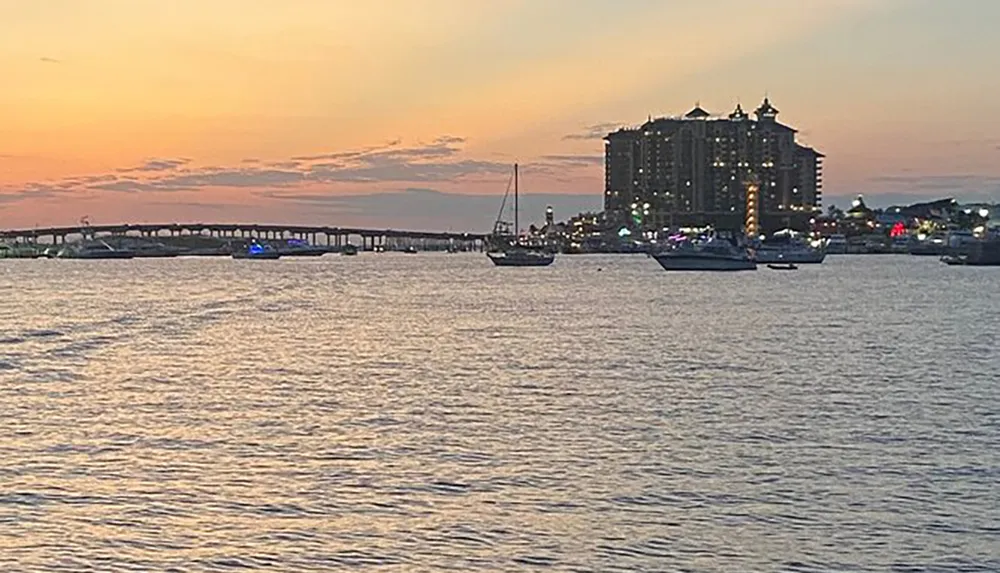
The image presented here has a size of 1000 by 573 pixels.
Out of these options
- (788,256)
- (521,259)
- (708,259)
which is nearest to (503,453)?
(708,259)

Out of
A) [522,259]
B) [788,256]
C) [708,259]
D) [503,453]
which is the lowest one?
[503,453]

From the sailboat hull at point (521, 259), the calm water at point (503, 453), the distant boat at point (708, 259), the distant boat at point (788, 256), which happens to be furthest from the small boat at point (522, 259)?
A: the calm water at point (503, 453)

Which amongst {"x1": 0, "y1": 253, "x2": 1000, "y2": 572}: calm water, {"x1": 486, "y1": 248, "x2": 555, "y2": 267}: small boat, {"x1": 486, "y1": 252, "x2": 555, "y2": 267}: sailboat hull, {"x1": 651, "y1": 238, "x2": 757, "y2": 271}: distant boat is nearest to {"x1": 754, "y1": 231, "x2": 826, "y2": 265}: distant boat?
{"x1": 486, "y1": 248, "x2": 555, "y2": 267}: small boat

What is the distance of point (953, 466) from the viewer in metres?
18.0

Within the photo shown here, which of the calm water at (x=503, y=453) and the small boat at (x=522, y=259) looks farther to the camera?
the small boat at (x=522, y=259)

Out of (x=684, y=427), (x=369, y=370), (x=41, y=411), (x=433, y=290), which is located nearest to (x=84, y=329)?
(x=369, y=370)

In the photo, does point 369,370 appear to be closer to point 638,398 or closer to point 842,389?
point 638,398

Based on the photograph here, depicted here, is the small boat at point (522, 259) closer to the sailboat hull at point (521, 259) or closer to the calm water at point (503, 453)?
the sailboat hull at point (521, 259)

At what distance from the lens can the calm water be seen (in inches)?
538

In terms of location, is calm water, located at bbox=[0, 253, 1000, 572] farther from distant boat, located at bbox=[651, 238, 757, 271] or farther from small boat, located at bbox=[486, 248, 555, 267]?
small boat, located at bbox=[486, 248, 555, 267]

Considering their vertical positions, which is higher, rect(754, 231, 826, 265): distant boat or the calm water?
rect(754, 231, 826, 265): distant boat

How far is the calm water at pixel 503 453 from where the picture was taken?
44.9ft

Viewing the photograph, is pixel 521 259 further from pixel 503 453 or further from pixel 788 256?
pixel 503 453

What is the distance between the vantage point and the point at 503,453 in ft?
63.1
